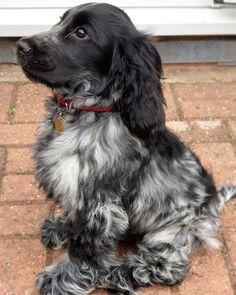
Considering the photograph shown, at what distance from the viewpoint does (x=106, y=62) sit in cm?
251

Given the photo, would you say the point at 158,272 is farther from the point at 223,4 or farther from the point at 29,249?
the point at 223,4

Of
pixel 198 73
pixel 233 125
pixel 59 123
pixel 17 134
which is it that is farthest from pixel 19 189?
pixel 198 73

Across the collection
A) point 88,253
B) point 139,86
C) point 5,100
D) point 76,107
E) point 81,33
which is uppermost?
point 81,33

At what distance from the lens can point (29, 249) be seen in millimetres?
3109

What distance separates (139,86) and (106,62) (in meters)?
0.20

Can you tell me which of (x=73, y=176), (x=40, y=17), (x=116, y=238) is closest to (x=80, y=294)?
(x=116, y=238)

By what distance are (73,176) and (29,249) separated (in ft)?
2.30

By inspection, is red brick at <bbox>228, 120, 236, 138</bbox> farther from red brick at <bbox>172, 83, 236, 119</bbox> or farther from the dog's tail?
the dog's tail

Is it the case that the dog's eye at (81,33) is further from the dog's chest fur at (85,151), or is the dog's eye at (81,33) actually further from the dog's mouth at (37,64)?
the dog's chest fur at (85,151)

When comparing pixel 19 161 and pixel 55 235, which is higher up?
pixel 55 235

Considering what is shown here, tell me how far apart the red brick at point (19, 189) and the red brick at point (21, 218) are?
0.23 ft

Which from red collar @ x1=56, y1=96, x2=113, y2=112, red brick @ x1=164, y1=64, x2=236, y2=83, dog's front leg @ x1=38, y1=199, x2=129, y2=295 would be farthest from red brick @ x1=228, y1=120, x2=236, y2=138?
red collar @ x1=56, y1=96, x2=113, y2=112

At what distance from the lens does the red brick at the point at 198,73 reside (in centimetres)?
470

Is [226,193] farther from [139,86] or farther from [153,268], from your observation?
[139,86]
